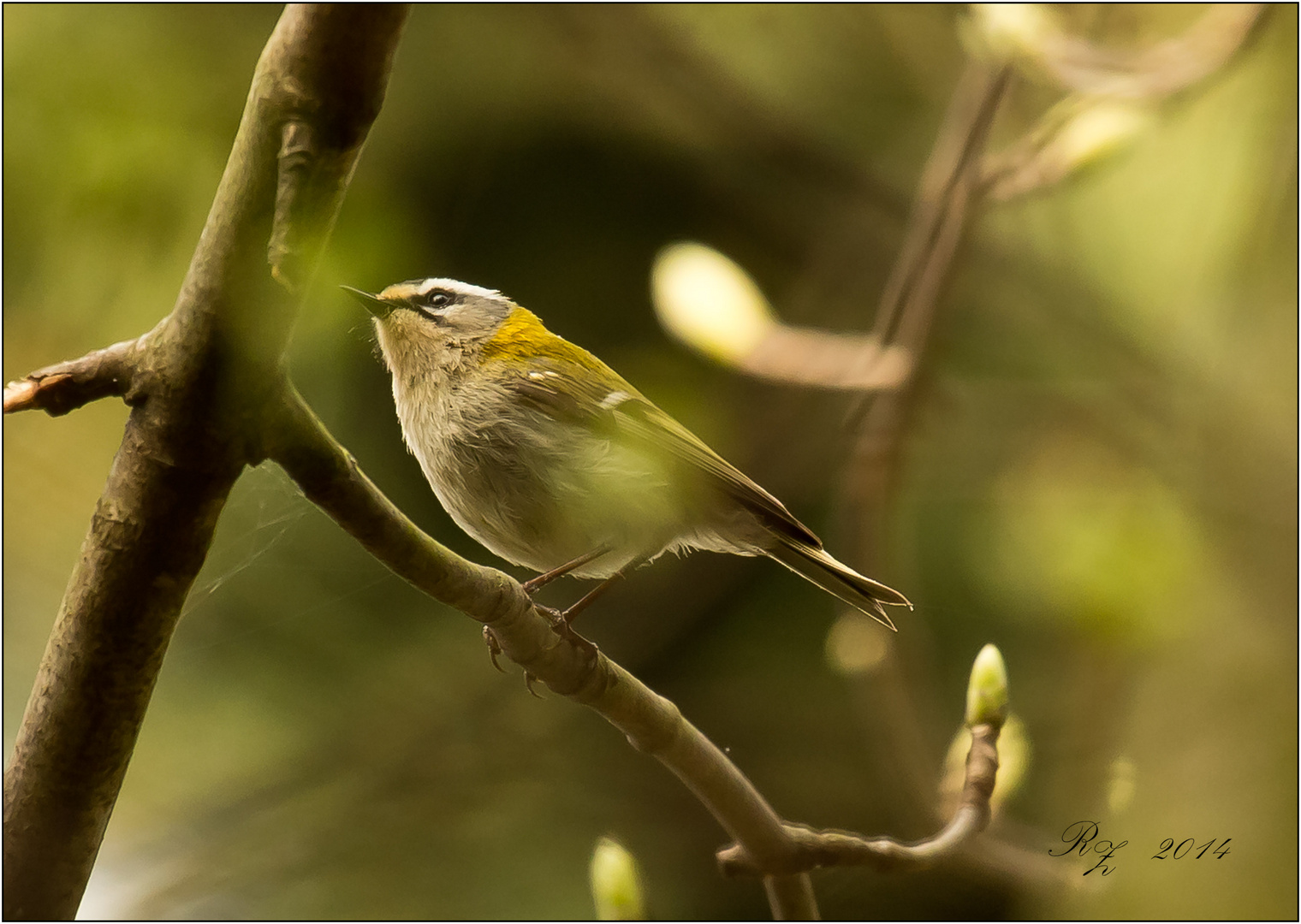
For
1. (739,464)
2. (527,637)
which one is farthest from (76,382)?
(739,464)

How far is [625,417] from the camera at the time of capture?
941mm

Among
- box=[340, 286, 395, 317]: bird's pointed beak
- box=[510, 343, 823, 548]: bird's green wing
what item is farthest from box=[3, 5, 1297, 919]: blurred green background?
box=[510, 343, 823, 548]: bird's green wing

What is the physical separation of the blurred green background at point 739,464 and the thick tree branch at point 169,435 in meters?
0.27

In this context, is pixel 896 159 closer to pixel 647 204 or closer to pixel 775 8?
pixel 775 8

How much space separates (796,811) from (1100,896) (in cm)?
39

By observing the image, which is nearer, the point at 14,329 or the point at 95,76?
the point at 14,329

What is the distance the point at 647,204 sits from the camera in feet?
5.42

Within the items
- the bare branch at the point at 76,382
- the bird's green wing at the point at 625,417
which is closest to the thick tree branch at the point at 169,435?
the bare branch at the point at 76,382

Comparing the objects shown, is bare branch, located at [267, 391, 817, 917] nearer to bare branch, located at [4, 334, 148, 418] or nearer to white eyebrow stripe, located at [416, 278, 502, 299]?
bare branch, located at [4, 334, 148, 418]

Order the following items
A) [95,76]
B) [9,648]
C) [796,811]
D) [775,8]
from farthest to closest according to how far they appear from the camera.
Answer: [775,8] < [796,811] < [95,76] < [9,648]

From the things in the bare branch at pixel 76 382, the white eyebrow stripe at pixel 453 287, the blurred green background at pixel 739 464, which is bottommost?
the blurred green background at pixel 739 464

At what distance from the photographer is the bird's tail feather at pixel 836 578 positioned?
841 millimetres

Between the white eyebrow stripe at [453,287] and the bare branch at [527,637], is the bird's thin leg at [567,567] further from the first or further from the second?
the white eyebrow stripe at [453,287]

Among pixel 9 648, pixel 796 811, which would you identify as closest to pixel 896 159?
pixel 796 811
